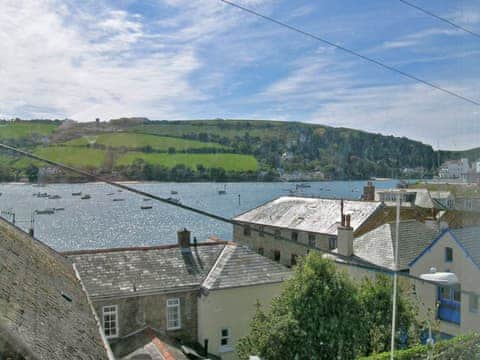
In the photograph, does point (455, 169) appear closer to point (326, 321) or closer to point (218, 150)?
point (326, 321)

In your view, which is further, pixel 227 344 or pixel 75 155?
pixel 227 344

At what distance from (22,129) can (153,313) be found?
17.8ft

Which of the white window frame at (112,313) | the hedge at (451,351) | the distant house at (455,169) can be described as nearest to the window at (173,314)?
the white window frame at (112,313)

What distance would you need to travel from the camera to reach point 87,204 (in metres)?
56.8

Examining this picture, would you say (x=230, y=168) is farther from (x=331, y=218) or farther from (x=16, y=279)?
(x=331, y=218)

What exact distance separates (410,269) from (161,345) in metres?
4.41

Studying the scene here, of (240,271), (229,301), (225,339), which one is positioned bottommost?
(225,339)

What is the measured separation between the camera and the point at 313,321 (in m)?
6.45

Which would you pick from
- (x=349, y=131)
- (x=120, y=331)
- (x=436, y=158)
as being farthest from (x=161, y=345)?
(x=436, y=158)

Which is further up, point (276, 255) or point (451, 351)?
point (451, 351)

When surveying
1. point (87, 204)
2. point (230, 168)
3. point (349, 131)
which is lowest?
point (87, 204)

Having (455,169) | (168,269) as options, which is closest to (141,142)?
(168,269)

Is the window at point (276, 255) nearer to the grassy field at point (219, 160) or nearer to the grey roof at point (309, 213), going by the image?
the grey roof at point (309, 213)

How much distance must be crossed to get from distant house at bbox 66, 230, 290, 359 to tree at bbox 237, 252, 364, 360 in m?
2.07
